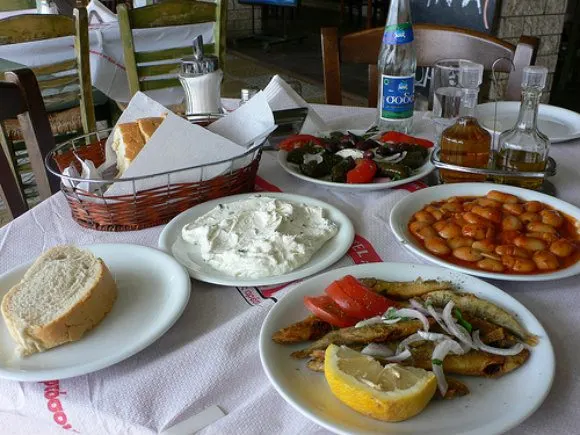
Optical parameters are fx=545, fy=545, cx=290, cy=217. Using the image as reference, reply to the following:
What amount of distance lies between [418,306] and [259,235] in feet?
0.92

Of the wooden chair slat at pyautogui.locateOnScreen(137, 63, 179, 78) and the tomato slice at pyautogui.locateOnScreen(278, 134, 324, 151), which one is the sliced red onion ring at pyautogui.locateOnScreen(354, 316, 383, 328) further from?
the wooden chair slat at pyautogui.locateOnScreen(137, 63, 179, 78)

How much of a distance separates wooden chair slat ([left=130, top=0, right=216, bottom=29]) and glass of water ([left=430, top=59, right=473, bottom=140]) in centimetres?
127

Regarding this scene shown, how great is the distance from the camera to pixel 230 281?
2.55ft

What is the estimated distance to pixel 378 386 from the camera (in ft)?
1.78

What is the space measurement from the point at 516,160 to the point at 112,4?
423cm

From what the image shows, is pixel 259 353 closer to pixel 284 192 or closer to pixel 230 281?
pixel 230 281

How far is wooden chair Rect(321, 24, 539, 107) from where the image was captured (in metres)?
1.61

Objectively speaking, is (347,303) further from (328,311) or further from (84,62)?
(84,62)

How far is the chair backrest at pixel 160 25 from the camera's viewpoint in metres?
2.13

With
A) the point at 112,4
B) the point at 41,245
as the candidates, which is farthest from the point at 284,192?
the point at 112,4

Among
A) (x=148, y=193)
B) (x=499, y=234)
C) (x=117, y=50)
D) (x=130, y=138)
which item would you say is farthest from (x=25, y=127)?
(x=117, y=50)

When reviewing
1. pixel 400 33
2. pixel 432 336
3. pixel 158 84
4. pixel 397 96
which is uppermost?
pixel 400 33

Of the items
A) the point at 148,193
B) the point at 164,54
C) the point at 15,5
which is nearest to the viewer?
the point at 148,193

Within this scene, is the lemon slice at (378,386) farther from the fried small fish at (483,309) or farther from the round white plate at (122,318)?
the round white plate at (122,318)
